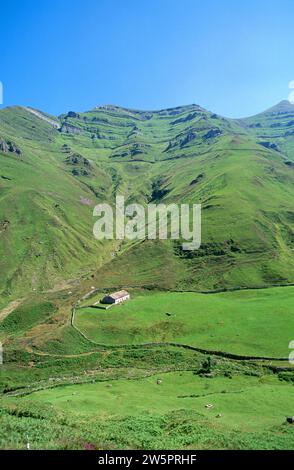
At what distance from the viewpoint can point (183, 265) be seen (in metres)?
149

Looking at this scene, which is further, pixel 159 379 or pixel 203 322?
pixel 203 322

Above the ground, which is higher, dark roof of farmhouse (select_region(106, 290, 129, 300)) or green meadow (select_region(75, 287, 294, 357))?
dark roof of farmhouse (select_region(106, 290, 129, 300))

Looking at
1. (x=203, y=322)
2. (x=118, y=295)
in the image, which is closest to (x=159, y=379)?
(x=203, y=322)

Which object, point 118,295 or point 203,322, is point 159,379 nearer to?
point 203,322

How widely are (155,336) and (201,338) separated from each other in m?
10.1

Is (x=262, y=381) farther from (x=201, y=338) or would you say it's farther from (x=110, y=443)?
(x=110, y=443)

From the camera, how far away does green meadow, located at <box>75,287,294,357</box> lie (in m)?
84.8

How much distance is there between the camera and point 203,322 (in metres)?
96.2

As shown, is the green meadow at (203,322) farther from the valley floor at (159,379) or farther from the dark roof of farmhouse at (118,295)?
the dark roof of farmhouse at (118,295)

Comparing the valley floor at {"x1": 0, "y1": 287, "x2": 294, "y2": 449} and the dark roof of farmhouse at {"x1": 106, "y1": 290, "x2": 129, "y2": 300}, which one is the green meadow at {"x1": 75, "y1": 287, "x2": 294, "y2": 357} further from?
the dark roof of farmhouse at {"x1": 106, "y1": 290, "x2": 129, "y2": 300}

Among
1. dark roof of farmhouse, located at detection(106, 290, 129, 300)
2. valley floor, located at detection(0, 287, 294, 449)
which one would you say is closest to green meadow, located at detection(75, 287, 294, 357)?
valley floor, located at detection(0, 287, 294, 449)

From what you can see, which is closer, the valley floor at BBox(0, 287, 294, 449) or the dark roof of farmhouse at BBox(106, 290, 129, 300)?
the valley floor at BBox(0, 287, 294, 449)

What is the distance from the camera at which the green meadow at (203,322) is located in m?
84.8


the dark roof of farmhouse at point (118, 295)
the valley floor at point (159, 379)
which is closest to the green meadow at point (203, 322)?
the valley floor at point (159, 379)
